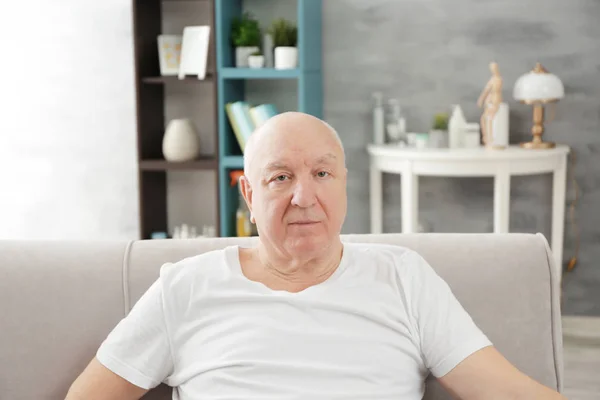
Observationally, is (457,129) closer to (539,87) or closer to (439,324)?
(539,87)

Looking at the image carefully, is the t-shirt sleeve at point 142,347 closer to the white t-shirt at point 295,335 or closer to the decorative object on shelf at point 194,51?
the white t-shirt at point 295,335

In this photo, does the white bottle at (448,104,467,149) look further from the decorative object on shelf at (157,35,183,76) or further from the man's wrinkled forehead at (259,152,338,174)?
the man's wrinkled forehead at (259,152,338,174)

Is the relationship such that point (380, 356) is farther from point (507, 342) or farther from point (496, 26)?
point (496, 26)

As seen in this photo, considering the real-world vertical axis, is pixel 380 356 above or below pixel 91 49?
below

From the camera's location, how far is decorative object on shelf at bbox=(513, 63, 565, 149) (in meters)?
3.22

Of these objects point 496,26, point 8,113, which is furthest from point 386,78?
point 8,113

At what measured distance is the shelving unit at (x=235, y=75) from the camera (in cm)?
328

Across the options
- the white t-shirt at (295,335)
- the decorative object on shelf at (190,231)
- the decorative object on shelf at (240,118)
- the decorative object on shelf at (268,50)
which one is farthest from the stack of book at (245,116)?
the white t-shirt at (295,335)

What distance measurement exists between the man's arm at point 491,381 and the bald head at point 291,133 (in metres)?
0.44

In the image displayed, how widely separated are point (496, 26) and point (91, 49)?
1.91 meters

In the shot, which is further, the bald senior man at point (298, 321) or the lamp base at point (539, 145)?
the lamp base at point (539, 145)

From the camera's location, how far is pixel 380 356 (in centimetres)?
137

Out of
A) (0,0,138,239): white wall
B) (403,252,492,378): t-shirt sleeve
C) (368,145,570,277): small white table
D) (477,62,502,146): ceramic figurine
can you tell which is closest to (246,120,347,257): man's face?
(403,252,492,378): t-shirt sleeve

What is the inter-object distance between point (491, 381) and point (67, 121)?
3.03m
